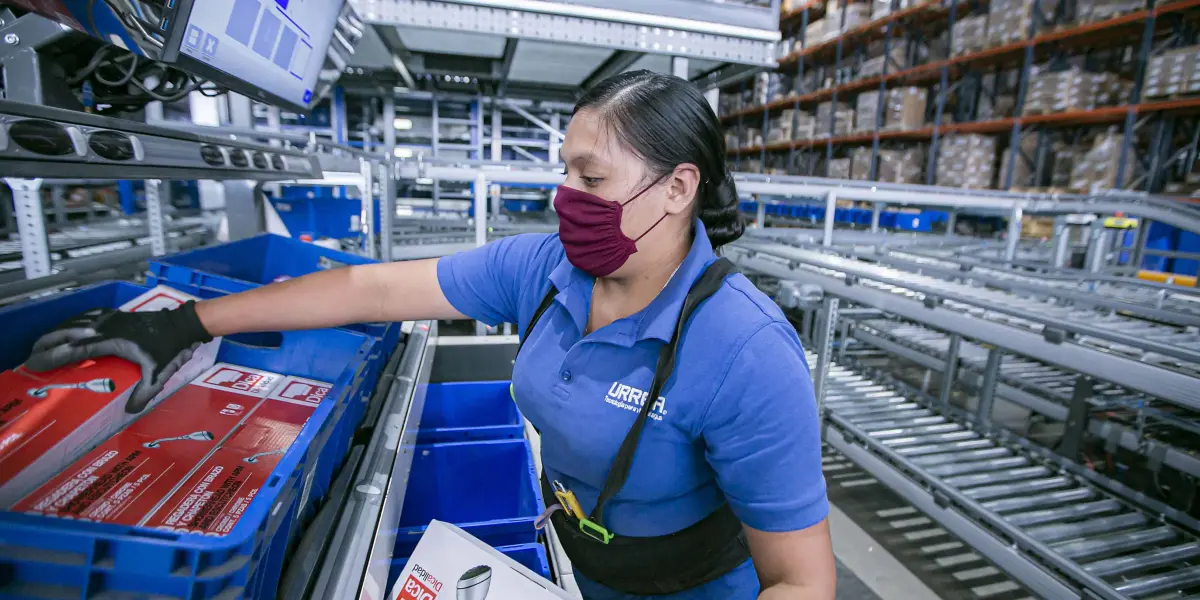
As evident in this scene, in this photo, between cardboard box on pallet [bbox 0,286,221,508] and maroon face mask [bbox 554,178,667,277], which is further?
maroon face mask [bbox 554,178,667,277]

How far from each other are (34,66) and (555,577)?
67.5 inches

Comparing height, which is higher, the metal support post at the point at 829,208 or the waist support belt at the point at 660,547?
the metal support post at the point at 829,208

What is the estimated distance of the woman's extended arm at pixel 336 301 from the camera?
1130 millimetres

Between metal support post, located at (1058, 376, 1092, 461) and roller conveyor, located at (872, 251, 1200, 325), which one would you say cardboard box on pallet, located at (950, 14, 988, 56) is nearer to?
roller conveyor, located at (872, 251, 1200, 325)

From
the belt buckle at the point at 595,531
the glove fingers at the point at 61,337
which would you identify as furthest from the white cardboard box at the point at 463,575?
the glove fingers at the point at 61,337

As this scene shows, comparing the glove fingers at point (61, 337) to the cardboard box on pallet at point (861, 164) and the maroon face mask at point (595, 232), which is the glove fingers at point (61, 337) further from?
the cardboard box on pallet at point (861, 164)

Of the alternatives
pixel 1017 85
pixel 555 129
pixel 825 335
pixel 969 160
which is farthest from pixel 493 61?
pixel 1017 85

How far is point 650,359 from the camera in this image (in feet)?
3.31

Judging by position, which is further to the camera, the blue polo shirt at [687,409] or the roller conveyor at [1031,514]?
the roller conveyor at [1031,514]

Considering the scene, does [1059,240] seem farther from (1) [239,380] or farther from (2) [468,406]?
(1) [239,380]

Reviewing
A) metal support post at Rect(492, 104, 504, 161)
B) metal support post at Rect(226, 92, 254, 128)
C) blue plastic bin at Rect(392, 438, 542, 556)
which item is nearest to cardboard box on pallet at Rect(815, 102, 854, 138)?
metal support post at Rect(492, 104, 504, 161)

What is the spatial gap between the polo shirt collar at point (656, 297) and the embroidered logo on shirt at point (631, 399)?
94 mm

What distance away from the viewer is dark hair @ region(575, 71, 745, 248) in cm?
97

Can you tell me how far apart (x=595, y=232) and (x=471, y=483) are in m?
1.37
